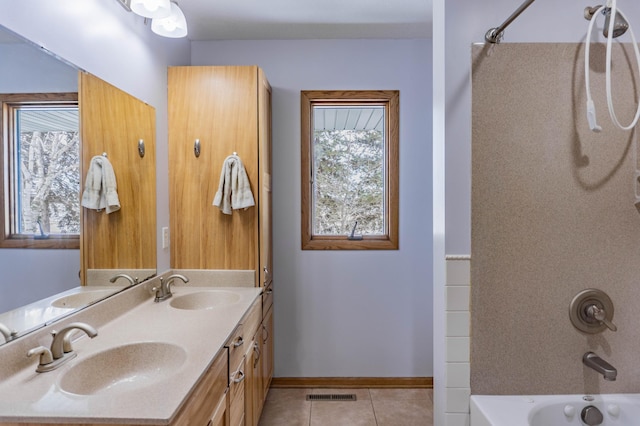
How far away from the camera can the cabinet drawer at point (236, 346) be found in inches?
55.6

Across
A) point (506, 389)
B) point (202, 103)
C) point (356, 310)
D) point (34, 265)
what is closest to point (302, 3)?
point (202, 103)

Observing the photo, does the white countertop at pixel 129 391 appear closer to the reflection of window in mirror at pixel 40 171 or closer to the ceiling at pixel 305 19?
the reflection of window in mirror at pixel 40 171

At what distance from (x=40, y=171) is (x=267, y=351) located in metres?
1.69

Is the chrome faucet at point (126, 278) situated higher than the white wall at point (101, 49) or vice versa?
the white wall at point (101, 49)

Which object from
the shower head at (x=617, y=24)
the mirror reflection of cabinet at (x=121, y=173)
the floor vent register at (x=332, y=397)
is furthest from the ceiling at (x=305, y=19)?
the floor vent register at (x=332, y=397)

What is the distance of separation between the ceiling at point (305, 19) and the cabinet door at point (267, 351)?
1.95m

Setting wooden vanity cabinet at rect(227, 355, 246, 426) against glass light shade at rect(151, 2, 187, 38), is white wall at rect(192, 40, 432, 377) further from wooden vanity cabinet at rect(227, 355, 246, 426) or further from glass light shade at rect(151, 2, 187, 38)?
wooden vanity cabinet at rect(227, 355, 246, 426)

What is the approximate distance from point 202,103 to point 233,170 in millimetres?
478

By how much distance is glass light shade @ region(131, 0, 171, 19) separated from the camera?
5.20ft

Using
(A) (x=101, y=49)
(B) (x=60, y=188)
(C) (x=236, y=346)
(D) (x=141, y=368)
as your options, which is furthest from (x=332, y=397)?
(A) (x=101, y=49)

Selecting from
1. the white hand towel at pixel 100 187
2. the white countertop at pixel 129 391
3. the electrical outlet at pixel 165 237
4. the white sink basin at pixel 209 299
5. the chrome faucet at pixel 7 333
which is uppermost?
the white hand towel at pixel 100 187

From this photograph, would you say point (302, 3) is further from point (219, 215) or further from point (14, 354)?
point (14, 354)

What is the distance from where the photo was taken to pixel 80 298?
1378mm

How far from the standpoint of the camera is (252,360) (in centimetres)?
186
